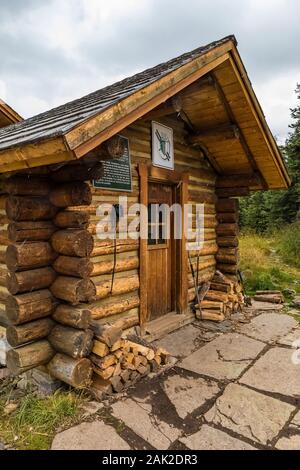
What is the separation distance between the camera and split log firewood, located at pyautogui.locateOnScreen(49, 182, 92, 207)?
10.3 ft

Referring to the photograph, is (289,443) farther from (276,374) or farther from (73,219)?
(73,219)

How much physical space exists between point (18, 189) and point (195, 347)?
3.36m

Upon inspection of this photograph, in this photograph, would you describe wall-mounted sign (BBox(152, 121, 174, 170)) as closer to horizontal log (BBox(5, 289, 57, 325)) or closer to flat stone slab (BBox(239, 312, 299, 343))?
horizontal log (BBox(5, 289, 57, 325))

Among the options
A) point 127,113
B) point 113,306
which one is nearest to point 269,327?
point 113,306

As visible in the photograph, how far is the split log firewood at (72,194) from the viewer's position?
3.13 metres

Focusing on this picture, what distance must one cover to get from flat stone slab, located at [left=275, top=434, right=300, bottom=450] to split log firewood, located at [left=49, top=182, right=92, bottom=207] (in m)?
2.82

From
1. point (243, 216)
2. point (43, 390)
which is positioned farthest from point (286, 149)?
point (43, 390)

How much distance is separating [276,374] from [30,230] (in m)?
3.42

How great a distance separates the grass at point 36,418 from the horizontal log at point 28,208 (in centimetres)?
186

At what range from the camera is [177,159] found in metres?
5.46

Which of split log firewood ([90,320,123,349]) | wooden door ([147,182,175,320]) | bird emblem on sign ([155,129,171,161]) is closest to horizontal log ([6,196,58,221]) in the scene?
split log firewood ([90,320,123,349])

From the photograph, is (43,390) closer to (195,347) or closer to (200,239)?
(195,347)

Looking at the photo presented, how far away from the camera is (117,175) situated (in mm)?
4215
